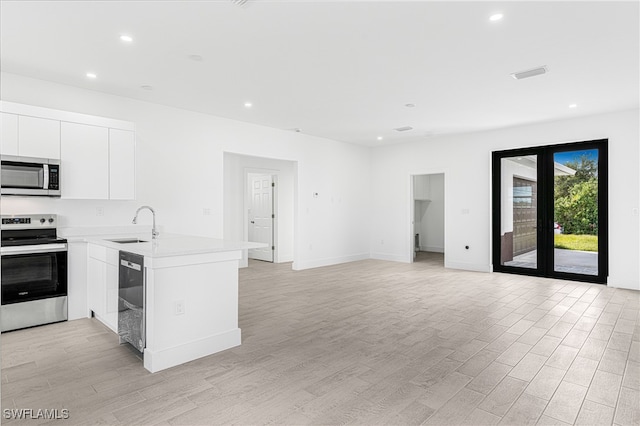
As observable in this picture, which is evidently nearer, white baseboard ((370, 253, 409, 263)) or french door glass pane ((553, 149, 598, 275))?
french door glass pane ((553, 149, 598, 275))

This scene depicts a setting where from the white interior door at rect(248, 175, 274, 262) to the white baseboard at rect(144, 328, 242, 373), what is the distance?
18.3ft

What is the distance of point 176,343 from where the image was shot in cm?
303

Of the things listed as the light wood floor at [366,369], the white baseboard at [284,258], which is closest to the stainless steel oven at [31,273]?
the light wood floor at [366,369]

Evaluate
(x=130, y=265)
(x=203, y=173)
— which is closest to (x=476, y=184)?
(x=203, y=173)

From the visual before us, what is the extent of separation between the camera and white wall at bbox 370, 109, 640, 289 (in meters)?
5.95

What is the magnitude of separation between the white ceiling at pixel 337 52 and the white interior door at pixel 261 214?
3.59m

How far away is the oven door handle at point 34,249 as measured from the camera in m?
3.79

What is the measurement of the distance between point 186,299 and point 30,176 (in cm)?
258

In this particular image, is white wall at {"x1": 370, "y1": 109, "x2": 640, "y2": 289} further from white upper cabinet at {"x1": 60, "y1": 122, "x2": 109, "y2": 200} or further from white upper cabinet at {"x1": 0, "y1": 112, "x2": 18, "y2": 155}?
white upper cabinet at {"x1": 0, "y1": 112, "x2": 18, "y2": 155}

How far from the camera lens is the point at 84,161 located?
450 cm

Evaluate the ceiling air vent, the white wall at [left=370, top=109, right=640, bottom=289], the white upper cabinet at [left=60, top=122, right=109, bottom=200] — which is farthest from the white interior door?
the ceiling air vent

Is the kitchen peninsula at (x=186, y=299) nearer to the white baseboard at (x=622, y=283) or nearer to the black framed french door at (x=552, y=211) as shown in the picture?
the black framed french door at (x=552, y=211)

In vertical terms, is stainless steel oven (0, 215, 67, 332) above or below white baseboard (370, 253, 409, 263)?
above

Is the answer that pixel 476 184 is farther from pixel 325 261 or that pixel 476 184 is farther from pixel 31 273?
pixel 31 273
